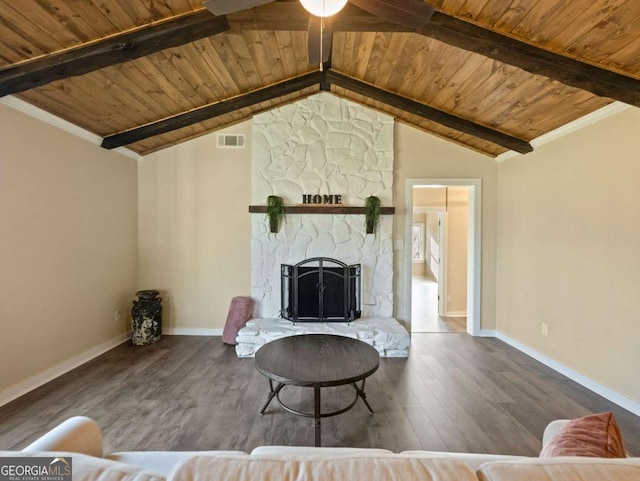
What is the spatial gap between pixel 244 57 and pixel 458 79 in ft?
7.44

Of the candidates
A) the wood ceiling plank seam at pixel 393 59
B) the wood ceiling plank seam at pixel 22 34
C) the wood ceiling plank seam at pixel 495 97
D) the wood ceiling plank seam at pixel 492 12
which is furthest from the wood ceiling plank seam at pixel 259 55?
the wood ceiling plank seam at pixel 495 97

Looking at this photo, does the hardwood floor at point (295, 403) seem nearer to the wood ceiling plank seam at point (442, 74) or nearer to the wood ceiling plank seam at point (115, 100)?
the wood ceiling plank seam at point (115, 100)

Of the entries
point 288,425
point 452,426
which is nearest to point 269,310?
point 288,425

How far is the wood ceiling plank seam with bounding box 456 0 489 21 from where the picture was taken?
7.50 ft

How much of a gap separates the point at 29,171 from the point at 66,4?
61.6 inches

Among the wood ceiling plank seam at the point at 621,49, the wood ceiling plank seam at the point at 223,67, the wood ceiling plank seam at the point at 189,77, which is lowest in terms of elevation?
the wood ceiling plank seam at the point at 621,49

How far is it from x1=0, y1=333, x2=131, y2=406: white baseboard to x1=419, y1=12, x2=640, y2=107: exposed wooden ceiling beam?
4716mm

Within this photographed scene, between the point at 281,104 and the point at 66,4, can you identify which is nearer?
the point at 66,4

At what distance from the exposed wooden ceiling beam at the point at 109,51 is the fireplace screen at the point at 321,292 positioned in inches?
108

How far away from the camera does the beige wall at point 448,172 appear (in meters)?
4.48

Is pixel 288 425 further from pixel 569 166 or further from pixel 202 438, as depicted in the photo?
pixel 569 166

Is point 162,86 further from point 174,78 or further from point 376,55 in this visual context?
point 376,55

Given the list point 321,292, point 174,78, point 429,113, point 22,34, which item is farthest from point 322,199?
point 22,34

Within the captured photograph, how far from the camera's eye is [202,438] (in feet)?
7.04
